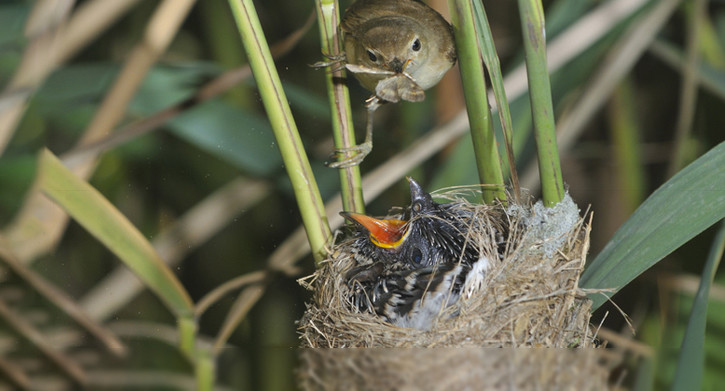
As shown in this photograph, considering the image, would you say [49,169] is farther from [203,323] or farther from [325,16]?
[203,323]

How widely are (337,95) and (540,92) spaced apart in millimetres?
308

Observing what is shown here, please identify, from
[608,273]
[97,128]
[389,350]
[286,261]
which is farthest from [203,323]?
[608,273]

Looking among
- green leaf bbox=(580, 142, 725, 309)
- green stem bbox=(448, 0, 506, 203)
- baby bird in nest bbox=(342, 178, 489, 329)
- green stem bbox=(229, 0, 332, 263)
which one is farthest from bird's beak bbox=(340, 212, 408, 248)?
green leaf bbox=(580, 142, 725, 309)

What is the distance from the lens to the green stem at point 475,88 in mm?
724

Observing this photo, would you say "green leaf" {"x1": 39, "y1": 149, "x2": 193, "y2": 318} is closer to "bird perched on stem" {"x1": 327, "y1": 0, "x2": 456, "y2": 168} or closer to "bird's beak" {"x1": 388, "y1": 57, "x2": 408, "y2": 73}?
"bird perched on stem" {"x1": 327, "y1": 0, "x2": 456, "y2": 168}

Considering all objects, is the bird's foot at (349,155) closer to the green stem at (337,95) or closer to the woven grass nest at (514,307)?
the green stem at (337,95)

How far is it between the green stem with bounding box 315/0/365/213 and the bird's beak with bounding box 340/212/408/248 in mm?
60

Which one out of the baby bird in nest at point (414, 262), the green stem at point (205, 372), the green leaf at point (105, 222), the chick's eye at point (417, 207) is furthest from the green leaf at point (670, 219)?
the green leaf at point (105, 222)

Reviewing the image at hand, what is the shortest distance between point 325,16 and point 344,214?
0.31m

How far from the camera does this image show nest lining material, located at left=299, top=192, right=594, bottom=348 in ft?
2.77

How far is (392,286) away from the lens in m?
0.99

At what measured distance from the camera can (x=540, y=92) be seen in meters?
0.74

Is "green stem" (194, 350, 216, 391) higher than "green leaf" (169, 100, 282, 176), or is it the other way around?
"green leaf" (169, 100, 282, 176)

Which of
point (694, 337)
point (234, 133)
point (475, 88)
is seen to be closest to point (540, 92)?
point (475, 88)
